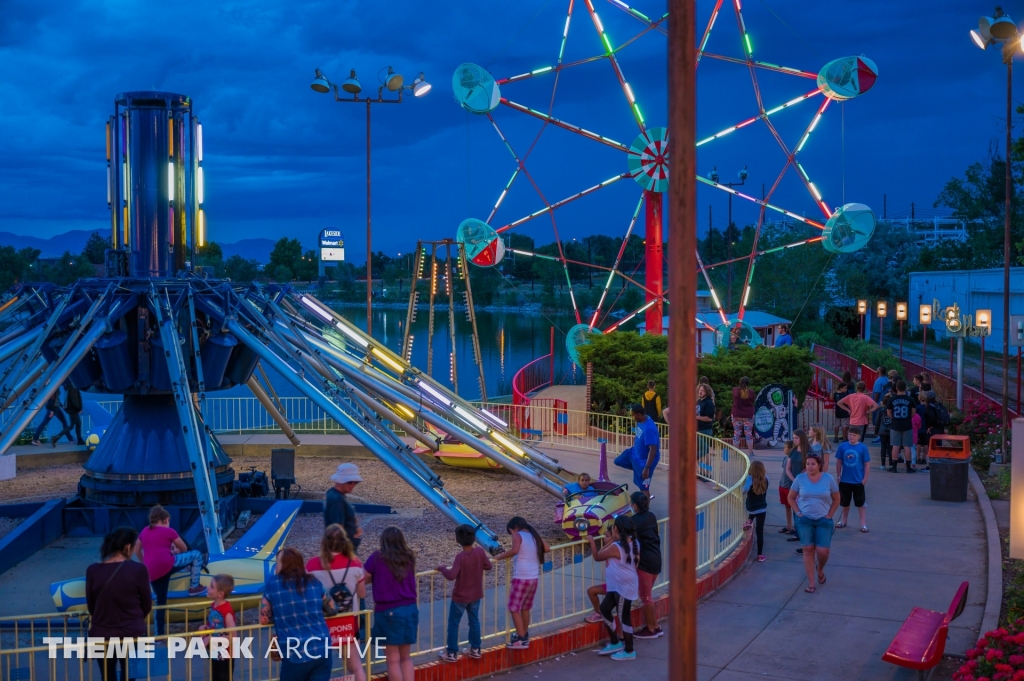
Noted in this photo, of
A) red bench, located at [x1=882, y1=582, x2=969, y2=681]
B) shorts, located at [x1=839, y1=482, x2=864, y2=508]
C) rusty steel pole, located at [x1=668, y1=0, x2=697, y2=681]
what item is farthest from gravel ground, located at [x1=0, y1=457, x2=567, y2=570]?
rusty steel pole, located at [x1=668, y1=0, x2=697, y2=681]

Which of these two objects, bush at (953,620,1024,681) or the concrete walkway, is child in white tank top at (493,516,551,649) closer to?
the concrete walkway

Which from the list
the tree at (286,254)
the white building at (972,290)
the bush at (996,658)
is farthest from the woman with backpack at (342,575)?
the tree at (286,254)

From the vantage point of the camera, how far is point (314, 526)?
14.3 meters

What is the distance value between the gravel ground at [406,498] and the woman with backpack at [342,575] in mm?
4590

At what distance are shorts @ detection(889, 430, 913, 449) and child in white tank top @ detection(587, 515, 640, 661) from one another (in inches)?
410

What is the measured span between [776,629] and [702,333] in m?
24.5

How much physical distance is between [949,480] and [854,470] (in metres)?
3.09

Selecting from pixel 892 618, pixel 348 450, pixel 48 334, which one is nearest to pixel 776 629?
pixel 892 618

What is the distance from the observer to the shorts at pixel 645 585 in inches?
366

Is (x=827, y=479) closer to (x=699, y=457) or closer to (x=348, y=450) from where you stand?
(x=699, y=457)

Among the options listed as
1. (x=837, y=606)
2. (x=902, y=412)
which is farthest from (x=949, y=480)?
(x=837, y=606)

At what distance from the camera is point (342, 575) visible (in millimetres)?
7566

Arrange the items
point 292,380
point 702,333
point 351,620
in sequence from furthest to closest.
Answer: point 702,333 < point 292,380 < point 351,620

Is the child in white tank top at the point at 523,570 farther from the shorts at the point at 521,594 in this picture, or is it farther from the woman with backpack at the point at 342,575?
the woman with backpack at the point at 342,575
